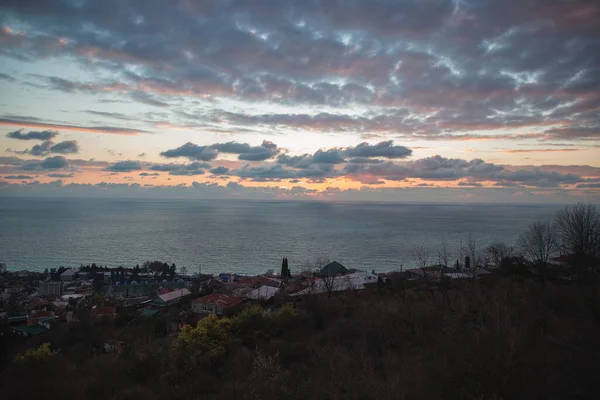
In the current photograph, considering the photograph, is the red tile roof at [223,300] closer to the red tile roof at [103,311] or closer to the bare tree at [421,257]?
the red tile roof at [103,311]

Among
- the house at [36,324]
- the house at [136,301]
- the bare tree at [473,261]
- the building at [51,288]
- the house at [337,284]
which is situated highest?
the bare tree at [473,261]

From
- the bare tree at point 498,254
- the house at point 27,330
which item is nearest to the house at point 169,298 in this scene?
the house at point 27,330

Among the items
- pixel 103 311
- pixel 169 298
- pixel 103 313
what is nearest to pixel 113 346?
pixel 103 313

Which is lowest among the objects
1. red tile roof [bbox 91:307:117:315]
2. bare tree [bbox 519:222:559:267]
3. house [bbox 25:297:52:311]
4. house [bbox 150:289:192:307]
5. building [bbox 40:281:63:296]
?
building [bbox 40:281:63:296]

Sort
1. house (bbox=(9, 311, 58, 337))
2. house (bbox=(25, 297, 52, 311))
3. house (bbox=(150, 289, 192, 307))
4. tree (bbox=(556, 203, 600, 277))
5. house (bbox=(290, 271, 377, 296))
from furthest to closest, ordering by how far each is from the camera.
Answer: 1. house (bbox=(25, 297, 52, 311))
2. house (bbox=(150, 289, 192, 307))
3. house (bbox=(290, 271, 377, 296))
4. house (bbox=(9, 311, 58, 337))
5. tree (bbox=(556, 203, 600, 277))

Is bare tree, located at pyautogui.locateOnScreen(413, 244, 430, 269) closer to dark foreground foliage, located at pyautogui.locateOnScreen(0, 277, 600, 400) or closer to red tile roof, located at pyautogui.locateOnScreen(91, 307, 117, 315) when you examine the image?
dark foreground foliage, located at pyautogui.locateOnScreen(0, 277, 600, 400)

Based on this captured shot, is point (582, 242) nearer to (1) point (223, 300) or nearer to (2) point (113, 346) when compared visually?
(1) point (223, 300)

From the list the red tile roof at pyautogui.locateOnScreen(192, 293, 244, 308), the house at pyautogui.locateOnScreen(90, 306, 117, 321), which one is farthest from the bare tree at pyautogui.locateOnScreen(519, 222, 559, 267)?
the house at pyautogui.locateOnScreen(90, 306, 117, 321)
